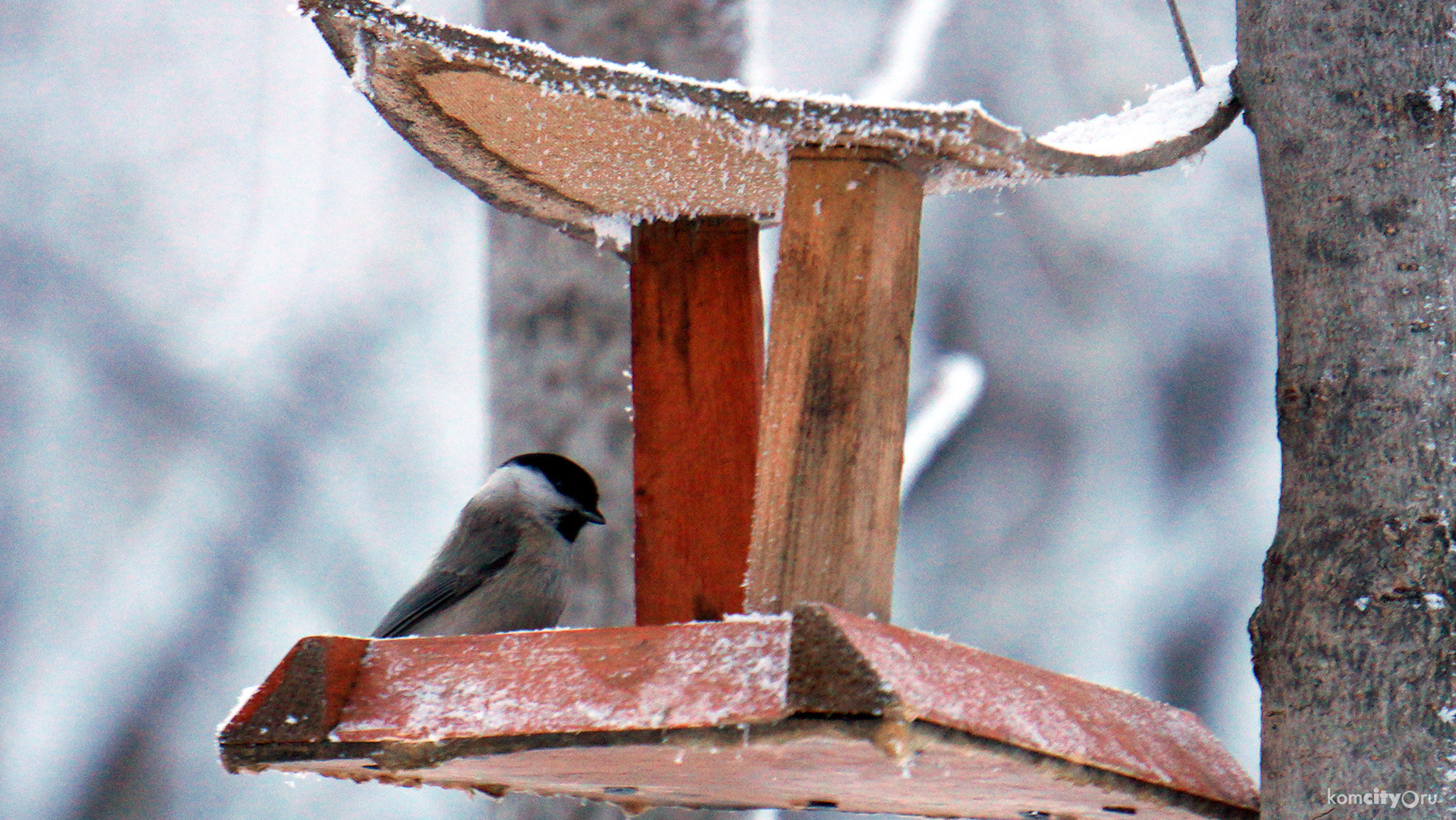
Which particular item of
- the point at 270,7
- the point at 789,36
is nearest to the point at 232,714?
the point at 789,36

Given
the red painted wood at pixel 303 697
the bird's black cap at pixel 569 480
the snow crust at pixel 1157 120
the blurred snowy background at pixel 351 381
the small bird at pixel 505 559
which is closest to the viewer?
the red painted wood at pixel 303 697

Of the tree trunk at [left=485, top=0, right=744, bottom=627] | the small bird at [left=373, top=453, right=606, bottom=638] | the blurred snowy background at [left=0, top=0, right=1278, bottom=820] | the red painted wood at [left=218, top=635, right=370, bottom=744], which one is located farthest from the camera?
the blurred snowy background at [left=0, top=0, right=1278, bottom=820]

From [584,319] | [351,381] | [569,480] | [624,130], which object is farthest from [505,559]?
[351,381]

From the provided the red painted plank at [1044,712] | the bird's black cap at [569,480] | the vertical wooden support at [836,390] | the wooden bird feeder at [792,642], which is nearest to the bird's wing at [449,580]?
the bird's black cap at [569,480]

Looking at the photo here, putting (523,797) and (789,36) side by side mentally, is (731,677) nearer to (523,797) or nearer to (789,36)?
(523,797)

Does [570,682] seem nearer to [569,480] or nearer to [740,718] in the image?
[740,718]

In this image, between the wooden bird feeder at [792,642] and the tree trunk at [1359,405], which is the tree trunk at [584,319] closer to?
the wooden bird feeder at [792,642]

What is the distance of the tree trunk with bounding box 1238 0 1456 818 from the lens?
1.49m

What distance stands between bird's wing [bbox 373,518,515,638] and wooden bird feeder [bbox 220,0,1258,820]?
13.5 inches

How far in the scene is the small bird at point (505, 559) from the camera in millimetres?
2125

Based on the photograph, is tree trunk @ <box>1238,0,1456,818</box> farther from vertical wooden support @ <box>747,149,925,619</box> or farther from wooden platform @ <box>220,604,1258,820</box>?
vertical wooden support @ <box>747,149,925,619</box>

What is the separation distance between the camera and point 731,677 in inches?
52.2

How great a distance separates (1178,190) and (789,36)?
1.60 meters

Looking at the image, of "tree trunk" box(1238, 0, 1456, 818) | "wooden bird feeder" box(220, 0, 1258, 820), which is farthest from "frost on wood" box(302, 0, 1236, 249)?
"tree trunk" box(1238, 0, 1456, 818)
